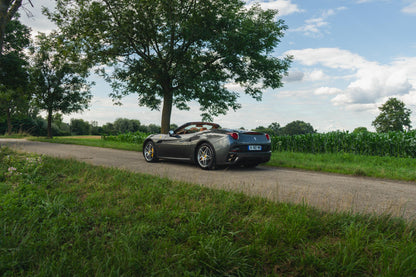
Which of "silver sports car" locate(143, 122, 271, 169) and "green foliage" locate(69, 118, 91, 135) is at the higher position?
"green foliage" locate(69, 118, 91, 135)

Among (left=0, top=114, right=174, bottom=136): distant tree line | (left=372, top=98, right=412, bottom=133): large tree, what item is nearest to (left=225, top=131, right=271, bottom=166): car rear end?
(left=0, top=114, right=174, bottom=136): distant tree line

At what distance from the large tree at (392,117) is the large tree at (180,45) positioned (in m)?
45.7

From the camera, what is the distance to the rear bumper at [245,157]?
7188mm

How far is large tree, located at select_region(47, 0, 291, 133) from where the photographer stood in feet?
46.3

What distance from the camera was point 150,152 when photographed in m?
9.27

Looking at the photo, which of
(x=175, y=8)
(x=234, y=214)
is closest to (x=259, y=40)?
(x=175, y=8)

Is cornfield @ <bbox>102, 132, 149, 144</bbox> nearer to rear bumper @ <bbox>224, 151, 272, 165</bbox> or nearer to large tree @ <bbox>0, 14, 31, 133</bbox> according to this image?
large tree @ <bbox>0, 14, 31, 133</bbox>

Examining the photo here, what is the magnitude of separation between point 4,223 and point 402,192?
626 cm

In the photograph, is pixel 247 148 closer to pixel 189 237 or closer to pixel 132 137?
pixel 189 237

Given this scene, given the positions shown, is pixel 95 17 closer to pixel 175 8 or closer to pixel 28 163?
pixel 175 8

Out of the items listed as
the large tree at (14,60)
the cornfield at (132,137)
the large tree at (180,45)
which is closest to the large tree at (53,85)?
the large tree at (14,60)

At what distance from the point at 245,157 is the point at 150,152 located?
140 inches

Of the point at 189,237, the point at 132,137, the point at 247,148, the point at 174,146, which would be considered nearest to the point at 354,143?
the point at 247,148

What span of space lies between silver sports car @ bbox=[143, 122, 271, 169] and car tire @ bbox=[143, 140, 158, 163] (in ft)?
0.62
